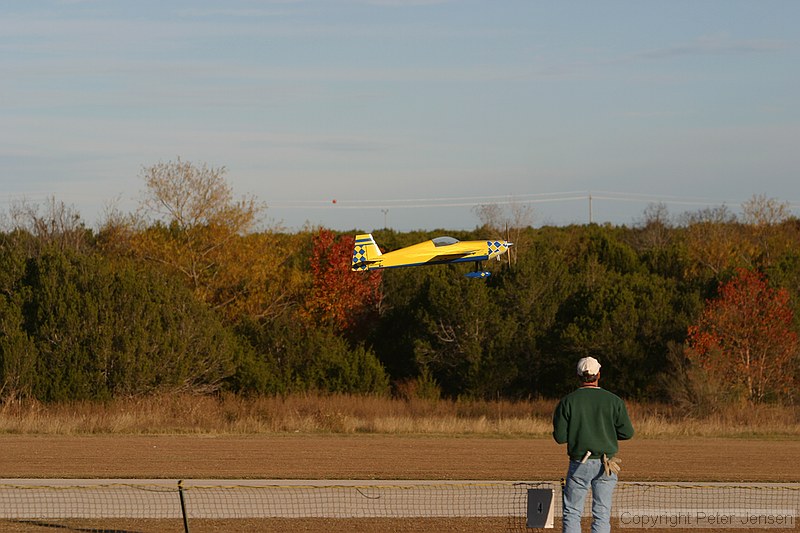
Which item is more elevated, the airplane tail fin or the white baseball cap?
the airplane tail fin

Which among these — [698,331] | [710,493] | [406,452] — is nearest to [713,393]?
[698,331]

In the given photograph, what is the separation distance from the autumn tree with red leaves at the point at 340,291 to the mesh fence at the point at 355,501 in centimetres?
4424

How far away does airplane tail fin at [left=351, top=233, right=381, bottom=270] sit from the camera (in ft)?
132

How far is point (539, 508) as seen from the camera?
10977 millimetres

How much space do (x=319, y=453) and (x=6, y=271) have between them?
106 ft

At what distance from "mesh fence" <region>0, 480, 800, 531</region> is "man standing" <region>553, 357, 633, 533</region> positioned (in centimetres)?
380

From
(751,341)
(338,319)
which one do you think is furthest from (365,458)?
(338,319)

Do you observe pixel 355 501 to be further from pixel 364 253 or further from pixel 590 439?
pixel 364 253

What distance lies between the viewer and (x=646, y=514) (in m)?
14.8

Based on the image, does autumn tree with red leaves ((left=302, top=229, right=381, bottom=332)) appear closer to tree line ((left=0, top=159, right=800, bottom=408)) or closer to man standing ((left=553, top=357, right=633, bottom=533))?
tree line ((left=0, top=159, right=800, bottom=408))

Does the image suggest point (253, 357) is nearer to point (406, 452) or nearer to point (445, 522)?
point (406, 452)

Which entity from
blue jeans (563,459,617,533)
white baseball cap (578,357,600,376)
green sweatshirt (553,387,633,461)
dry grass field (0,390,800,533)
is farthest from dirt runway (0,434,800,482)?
white baseball cap (578,357,600,376)

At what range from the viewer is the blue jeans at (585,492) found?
10.1 meters

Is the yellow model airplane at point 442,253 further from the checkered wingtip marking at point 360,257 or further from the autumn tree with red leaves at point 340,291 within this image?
the autumn tree with red leaves at point 340,291
